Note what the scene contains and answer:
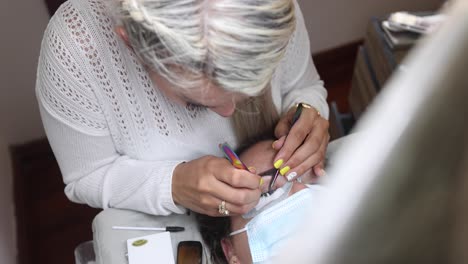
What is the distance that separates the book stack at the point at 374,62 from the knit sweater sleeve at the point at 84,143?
669 mm

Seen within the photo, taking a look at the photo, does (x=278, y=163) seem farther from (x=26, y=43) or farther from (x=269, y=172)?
(x=26, y=43)

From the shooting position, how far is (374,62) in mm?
1354

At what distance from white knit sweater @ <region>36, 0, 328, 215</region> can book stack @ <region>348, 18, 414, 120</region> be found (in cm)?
34

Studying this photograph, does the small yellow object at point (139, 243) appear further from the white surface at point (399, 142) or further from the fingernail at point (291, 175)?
the white surface at point (399, 142)

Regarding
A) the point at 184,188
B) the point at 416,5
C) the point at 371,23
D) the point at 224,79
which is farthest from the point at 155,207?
the point at 416,5

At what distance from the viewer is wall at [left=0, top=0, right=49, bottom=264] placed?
1.34m

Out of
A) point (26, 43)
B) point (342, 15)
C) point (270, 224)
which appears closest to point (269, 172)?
point (270, 224)

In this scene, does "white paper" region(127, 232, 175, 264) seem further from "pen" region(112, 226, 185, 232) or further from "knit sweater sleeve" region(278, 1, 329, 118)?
"knit sweater sleeve" region(278, 1, 329, 118)

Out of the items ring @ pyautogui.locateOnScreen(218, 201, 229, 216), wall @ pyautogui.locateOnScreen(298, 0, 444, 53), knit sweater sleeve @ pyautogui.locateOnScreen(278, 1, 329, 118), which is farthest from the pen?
wall @ pyautogui.locateOnScreen(298, 0, 444, 53)

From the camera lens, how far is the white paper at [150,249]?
0.80 metres

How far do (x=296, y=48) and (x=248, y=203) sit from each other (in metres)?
0.33

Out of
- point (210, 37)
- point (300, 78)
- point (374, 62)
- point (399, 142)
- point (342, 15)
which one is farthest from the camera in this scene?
point (342, 15)

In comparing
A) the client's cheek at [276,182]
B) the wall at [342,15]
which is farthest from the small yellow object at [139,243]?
the wall at [342,15]

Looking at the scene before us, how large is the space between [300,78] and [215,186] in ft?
1.17
